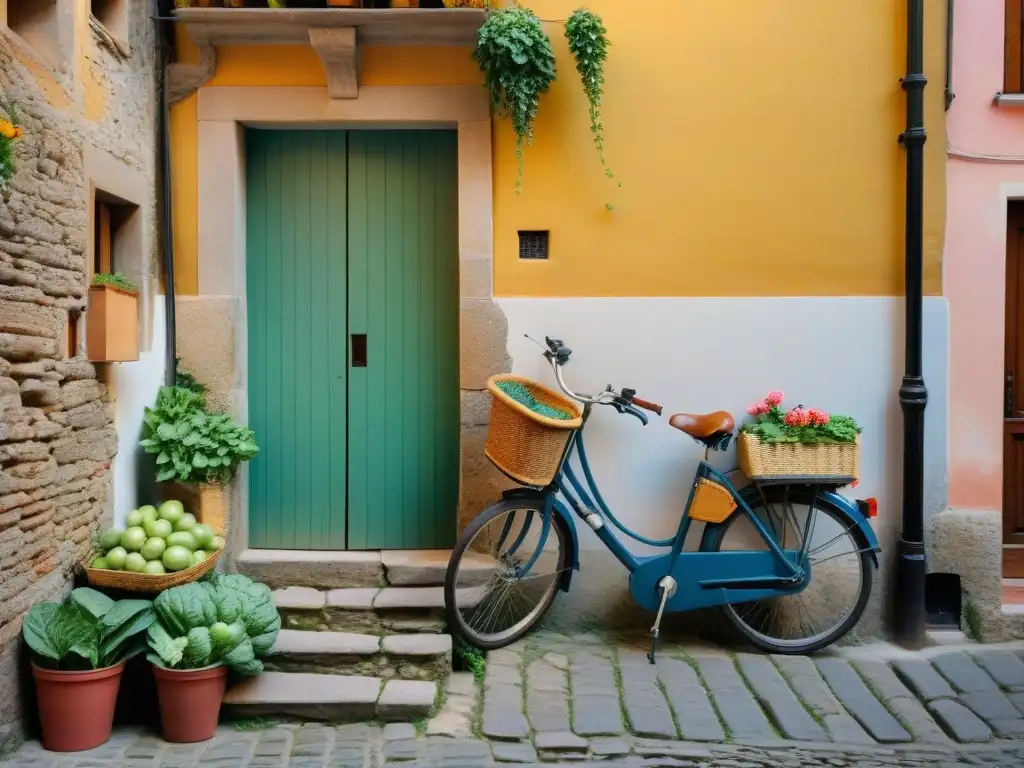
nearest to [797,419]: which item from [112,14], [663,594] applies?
[663,594]

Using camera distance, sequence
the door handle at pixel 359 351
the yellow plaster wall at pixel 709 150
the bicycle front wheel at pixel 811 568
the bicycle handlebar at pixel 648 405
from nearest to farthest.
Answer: the bicycle handlebar at pixel 648 405
the bicycle front wheel at pixel 811 568
the yellow plaster wall at pixel 709 150
the door handle at pixel 359 351

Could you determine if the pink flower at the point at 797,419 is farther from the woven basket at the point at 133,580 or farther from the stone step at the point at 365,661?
the woven basket at the point at 133,580

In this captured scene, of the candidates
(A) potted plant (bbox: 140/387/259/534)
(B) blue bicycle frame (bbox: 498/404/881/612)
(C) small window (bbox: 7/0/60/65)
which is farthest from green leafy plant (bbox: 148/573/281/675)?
(C) small window (bbox: 7/0/60/65)

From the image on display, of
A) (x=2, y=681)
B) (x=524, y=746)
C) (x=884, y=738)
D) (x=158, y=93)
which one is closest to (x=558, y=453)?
(x=524, y=746)

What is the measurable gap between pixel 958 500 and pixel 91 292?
449 cm

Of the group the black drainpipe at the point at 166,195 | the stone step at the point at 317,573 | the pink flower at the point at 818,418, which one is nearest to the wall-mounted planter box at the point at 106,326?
the black drainpipe at the point at 166,195

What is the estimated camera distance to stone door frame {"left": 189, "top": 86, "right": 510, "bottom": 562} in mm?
4812

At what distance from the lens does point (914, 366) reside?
479 centimetres

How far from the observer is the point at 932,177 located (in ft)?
15.9

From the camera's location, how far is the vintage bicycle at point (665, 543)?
4.49m

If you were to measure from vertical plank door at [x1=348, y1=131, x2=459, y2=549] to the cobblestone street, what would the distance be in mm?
1007

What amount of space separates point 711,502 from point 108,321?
2.96 meters

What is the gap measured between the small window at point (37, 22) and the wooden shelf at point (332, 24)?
2.59 ft

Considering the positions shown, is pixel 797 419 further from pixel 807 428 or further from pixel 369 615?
pixel 369 615
